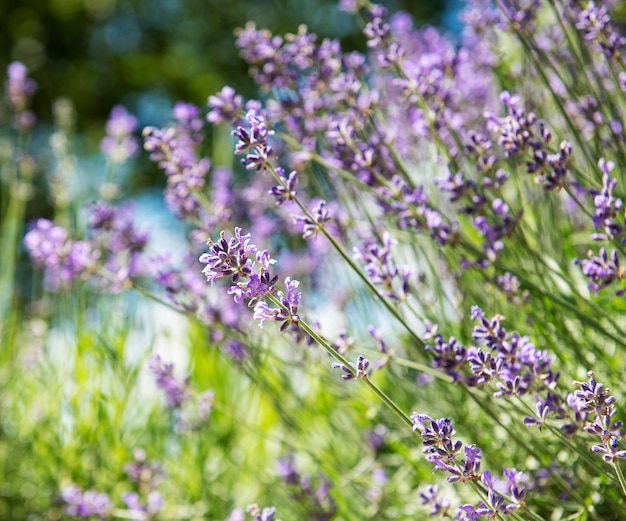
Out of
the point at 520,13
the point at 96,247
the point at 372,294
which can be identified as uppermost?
the point at 520,13

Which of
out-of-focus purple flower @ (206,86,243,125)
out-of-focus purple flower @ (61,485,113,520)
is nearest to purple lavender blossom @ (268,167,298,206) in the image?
out-of-focus purple flower @ (206,86,243,125)

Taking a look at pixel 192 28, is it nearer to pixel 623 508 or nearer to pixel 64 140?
pixel 64 140

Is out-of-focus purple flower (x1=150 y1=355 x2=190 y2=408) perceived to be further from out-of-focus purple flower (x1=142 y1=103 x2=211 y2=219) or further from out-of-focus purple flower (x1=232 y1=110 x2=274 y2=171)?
out-of-focus purple flower (x1=232 y1=110 x2=274 y2=171)

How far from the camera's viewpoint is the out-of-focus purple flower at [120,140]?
71.6 inches

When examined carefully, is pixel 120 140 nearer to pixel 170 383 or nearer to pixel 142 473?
pixel 170 383

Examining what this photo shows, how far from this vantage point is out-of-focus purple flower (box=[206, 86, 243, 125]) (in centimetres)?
113

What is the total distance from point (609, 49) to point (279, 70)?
0.55 m

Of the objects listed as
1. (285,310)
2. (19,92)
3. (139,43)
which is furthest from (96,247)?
(139,43)

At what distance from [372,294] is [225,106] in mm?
389

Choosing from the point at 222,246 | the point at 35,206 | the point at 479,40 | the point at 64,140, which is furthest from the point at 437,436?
the point at 35,206

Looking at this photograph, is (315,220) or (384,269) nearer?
(315,220)

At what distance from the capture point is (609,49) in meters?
1.01

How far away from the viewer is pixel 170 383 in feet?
4.39

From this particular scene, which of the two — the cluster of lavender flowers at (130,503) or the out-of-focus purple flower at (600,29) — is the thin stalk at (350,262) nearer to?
the out-of-focus purple flower at (600,29)
